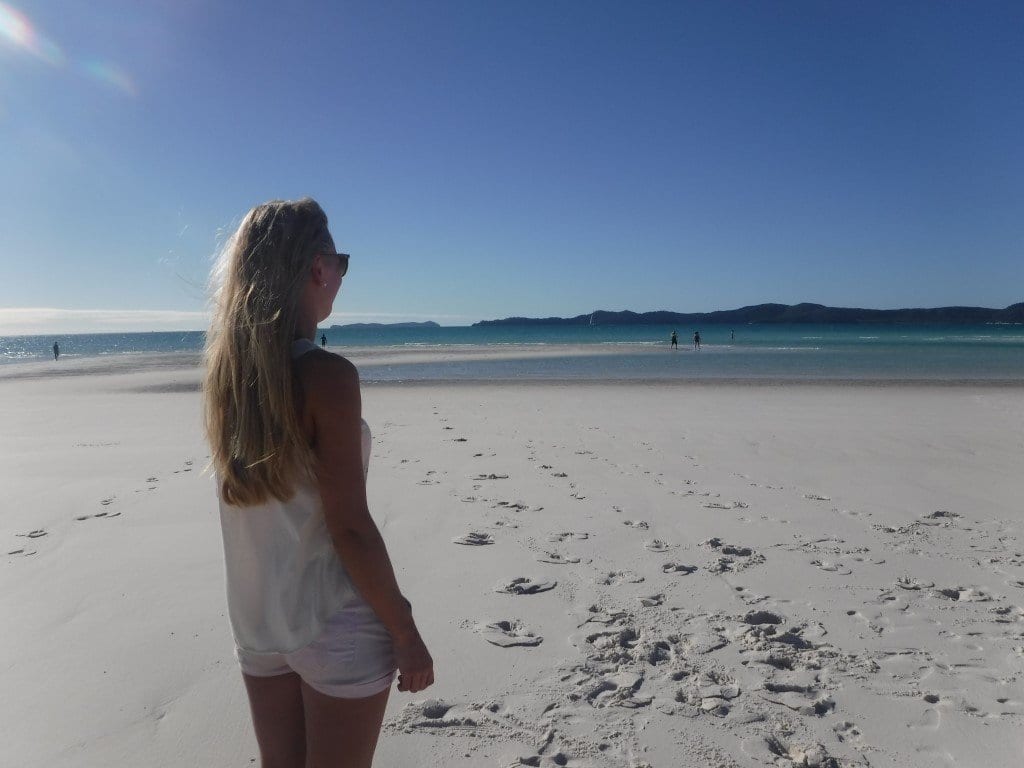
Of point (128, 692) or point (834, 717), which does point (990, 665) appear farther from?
point (128, 692)

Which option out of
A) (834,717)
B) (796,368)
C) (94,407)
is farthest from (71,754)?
(796,368)

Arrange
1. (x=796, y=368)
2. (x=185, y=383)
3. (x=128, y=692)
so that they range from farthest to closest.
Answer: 1. (x=796, y=368)
2. (x=185, y=383)
3. (x=128, y=692)

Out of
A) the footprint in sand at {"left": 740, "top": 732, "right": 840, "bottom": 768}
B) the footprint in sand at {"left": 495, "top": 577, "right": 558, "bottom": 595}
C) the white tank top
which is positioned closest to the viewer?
the white tank top

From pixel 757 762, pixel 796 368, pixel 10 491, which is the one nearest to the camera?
pixel 757 762

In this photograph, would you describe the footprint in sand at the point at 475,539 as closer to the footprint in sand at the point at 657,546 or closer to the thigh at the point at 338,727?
the footprint in sand at the point at 657,546

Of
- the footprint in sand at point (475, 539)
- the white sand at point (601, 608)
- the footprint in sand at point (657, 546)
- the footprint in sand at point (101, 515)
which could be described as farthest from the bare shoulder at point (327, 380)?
the footprint in sand at point (101, 515)

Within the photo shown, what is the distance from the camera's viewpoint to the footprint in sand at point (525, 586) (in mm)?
4410

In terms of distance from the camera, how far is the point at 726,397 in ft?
55.9

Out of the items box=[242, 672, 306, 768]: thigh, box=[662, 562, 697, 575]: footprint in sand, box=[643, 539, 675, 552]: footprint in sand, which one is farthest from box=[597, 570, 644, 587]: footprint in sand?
box=[242, 672, 306, 768]: thigh

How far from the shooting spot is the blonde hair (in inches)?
60.6

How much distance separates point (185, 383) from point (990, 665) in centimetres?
2446

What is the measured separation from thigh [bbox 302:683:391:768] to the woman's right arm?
0.12m

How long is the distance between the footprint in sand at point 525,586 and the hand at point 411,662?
2770mm

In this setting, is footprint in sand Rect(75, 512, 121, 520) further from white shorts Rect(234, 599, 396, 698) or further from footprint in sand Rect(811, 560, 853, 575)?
footprint in sand Rect(811, 560, 853, 575)
